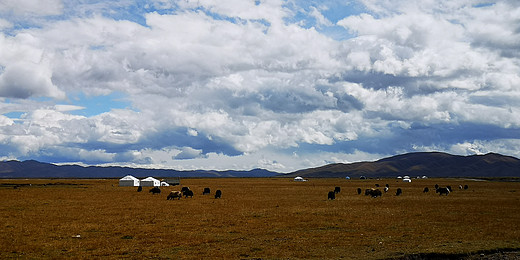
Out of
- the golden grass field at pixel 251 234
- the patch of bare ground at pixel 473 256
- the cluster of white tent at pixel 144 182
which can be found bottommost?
the patch of bare ground at pixel 473 256

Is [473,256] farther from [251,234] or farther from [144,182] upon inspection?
[144,182]

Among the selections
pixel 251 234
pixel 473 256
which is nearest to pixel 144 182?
pixel 251 234

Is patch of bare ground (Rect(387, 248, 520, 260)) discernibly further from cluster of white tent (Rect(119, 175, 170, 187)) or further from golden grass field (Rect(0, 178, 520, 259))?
cluster of white tent (Rect(119, 175, 170, 187))

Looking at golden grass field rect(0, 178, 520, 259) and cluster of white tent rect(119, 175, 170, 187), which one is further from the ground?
cluster of white tent rect(119, 175, 170, 187)

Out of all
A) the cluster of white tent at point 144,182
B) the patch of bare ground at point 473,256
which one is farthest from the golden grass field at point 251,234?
the cluster of white tent at point 144,182

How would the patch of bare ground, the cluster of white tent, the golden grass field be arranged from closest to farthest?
the patch of bare ground
the golden grass field
the cluster of white tent

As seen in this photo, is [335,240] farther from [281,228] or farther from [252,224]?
[252,224]

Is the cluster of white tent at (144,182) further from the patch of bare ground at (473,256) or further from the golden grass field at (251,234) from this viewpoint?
the patch of bare ground at (473,256)

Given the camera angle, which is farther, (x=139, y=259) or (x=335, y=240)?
(x=335, y=240)

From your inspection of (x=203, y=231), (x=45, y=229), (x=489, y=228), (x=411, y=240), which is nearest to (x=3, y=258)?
(x=45, y=229)

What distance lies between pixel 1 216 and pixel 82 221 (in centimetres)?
849

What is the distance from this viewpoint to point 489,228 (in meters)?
27.7

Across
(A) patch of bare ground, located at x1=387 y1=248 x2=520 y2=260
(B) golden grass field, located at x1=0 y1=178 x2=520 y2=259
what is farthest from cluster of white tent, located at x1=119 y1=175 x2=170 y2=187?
(A) patch of bare ground, located at x1=387 y1=248 x2=520 y2=260

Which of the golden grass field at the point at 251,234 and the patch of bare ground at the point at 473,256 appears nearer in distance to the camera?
the patch of bare ground at the point at 473,256
